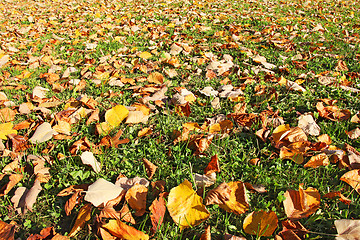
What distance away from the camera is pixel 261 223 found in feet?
4.51

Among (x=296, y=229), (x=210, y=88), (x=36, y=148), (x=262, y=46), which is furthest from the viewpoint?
(x=262, y=46)

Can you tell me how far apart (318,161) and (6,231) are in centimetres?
197

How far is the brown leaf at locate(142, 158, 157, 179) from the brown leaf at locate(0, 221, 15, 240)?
2.70ft

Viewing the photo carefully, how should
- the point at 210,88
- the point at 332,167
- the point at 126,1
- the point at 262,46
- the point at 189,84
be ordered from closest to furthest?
1. the point at 332,167
2. the point at 210,88
3. the point at 189,84
4. the point at 262,46
5. the point at 126,1

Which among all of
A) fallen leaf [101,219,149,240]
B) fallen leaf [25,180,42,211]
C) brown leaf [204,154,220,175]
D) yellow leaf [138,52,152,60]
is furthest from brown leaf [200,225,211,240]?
yellow leaf [138,52,152,60]

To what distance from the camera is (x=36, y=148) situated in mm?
1913

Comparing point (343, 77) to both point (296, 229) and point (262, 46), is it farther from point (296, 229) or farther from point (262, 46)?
point (296, 229)

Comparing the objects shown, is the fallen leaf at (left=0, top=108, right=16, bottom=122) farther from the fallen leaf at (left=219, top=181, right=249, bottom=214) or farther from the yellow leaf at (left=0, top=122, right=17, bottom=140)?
the fallen leaf at (left=219, top=181, right=249, bottom=214)

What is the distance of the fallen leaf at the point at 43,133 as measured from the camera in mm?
2002

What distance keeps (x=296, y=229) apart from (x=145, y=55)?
2.74 m

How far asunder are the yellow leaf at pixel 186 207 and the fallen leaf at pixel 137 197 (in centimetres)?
19

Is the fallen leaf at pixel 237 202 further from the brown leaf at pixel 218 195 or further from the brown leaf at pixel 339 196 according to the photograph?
the brown leaf at pixel 339 196

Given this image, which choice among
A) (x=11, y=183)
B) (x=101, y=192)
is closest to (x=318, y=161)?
(x=101, y=192)

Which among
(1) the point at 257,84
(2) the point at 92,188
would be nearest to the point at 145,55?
(1) the point at 257,84
